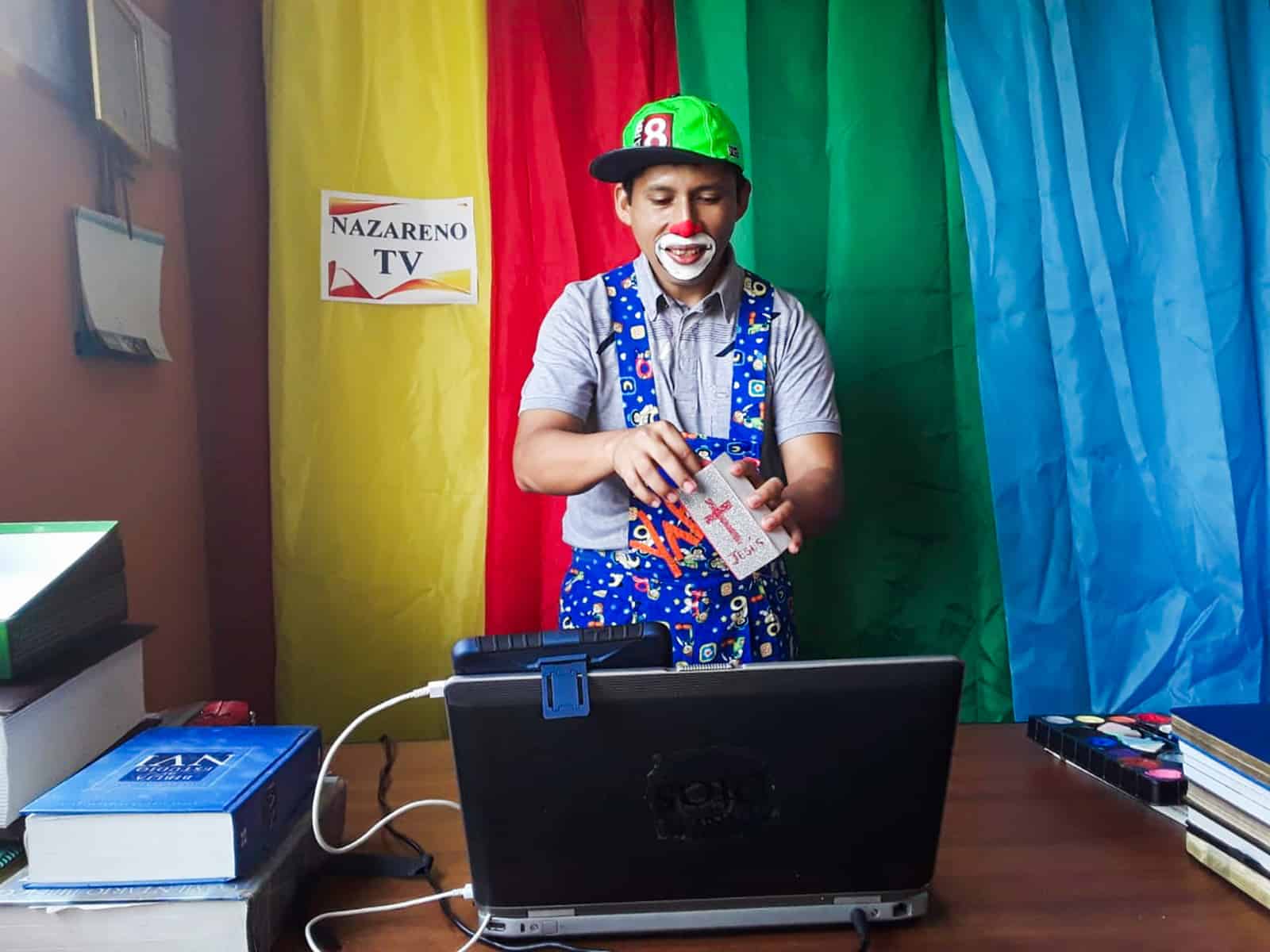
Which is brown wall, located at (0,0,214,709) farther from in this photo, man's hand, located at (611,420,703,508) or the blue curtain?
the blue curtain

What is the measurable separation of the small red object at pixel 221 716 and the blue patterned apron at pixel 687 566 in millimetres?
551

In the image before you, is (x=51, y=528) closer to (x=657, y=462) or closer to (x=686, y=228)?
(x=657, y=462)

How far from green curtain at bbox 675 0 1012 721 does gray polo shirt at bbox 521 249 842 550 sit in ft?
1.04

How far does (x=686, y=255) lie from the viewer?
1296 millimetres

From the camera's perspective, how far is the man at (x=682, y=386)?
1302 millimetres

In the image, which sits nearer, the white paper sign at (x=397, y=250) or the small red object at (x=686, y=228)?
the small red object at (x=686, y=228)

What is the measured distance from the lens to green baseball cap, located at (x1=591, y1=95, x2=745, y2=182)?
4.21ft

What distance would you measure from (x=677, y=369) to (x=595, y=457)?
302 millimetres

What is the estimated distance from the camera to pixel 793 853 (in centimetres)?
67

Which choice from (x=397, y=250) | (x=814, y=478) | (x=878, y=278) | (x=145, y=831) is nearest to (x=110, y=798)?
(x=145, y=831)

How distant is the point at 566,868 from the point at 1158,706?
1.47m

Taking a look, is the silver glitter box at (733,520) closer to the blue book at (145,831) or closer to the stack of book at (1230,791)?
the stack of book at (1230,791)

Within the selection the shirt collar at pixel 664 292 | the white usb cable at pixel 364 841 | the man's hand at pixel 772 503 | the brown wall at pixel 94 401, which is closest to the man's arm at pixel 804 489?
the man's hand at pixel 772 503

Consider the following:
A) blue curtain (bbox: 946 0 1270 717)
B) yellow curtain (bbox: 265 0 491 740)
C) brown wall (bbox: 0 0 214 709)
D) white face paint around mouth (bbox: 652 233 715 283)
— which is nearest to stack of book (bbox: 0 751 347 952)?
brown wall (bbox: 0 0 214 709)
